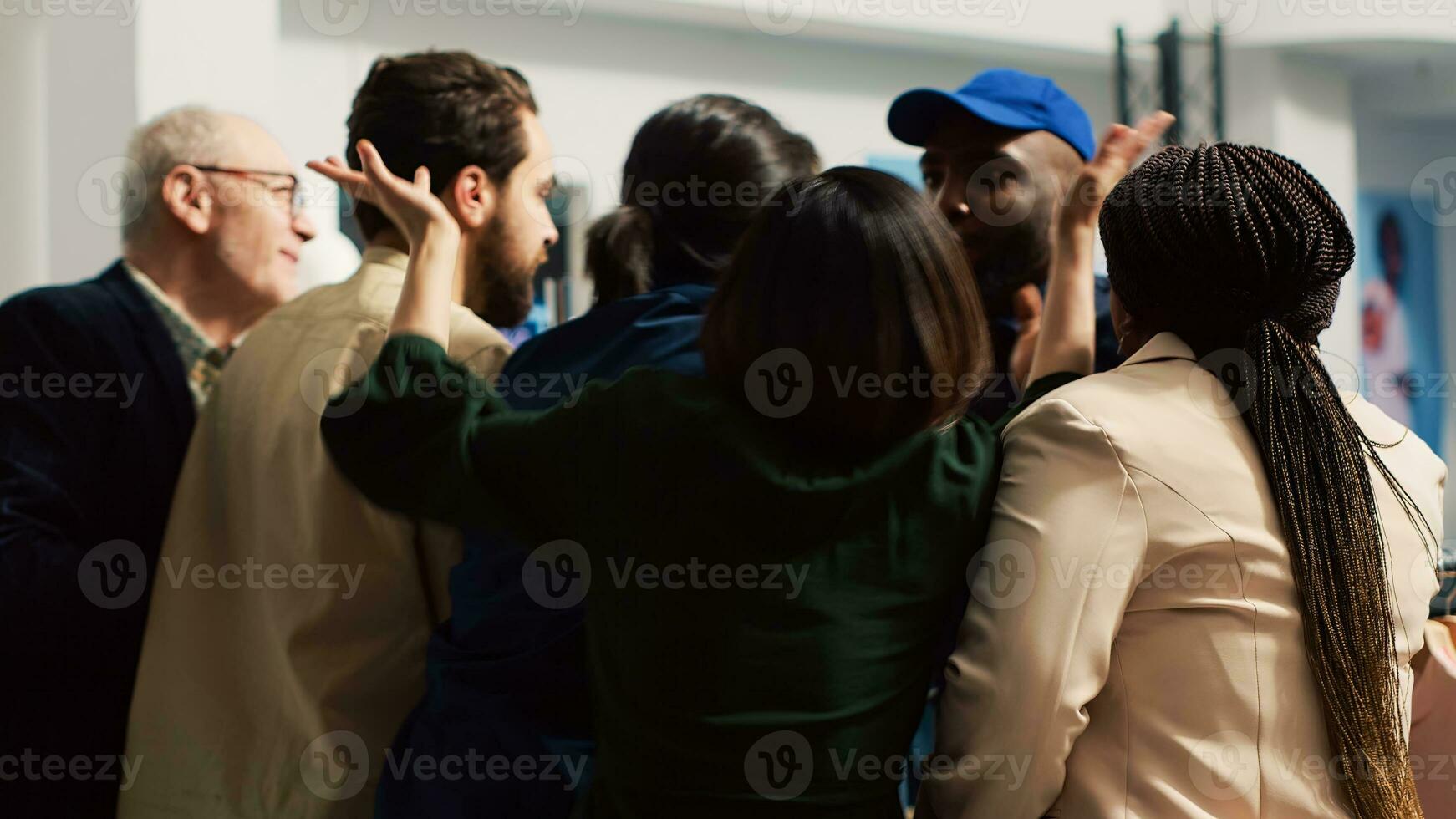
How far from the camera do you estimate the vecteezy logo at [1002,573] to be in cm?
107

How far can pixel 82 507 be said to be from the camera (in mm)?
1590

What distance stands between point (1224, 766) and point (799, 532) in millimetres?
444

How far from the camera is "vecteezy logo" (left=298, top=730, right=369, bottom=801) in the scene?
136 cm

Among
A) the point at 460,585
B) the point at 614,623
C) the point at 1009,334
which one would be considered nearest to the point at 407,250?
the point at 460,585

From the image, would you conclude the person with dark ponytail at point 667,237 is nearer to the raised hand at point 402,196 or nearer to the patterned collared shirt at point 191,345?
the raised hand at point 402,196

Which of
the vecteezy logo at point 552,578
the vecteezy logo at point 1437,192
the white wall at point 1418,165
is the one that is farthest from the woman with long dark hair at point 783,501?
the vecteezy logo at point 1437,192

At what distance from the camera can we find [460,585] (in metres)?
1.32
